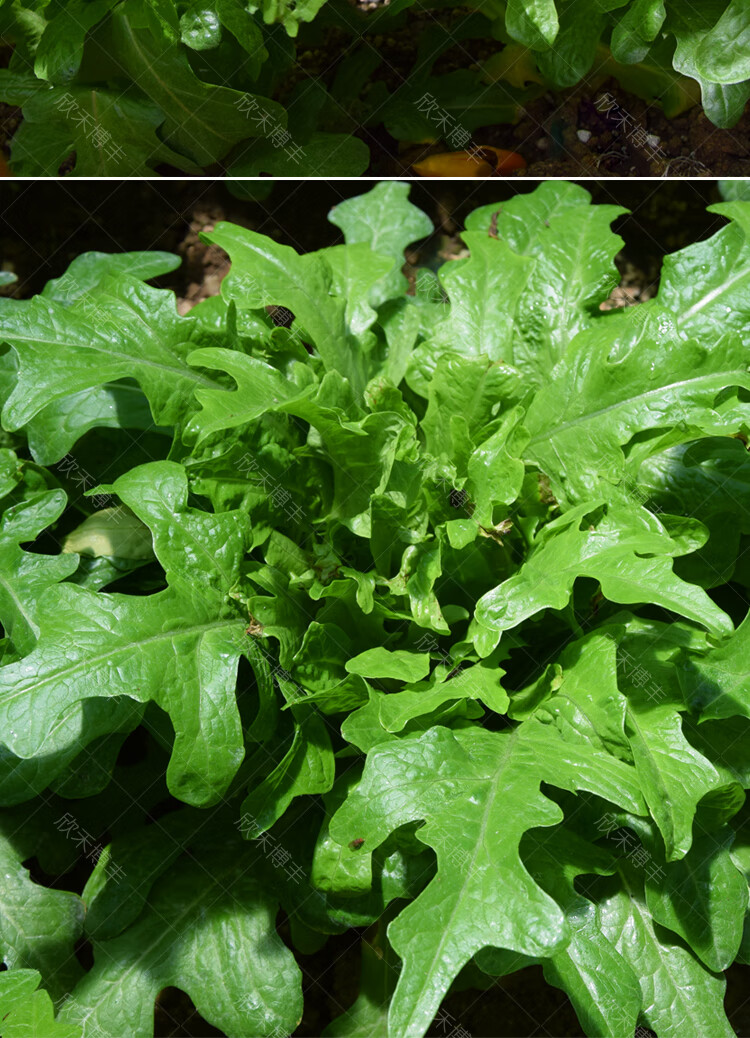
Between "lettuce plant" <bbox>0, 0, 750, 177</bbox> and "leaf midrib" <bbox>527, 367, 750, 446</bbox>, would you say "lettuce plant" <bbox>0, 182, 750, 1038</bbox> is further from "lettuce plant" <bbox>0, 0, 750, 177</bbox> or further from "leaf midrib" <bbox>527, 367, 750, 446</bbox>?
"lettuce plant" <bbox>0, 0, 750, 177</bbox>

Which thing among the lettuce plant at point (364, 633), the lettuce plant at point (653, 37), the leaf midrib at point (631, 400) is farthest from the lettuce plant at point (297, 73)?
the leaf midrib at point (631, 400)

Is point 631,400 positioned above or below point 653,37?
below

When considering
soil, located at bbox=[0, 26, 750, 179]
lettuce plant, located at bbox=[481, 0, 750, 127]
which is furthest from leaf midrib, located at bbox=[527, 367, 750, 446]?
soil, located at bbox=[0, 26, 750, 179]

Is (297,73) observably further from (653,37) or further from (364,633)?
(364,633)

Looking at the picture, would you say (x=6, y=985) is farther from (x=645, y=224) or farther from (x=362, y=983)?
(x=645, y=224)

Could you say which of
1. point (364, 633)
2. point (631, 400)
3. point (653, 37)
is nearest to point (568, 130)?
point (653, 37)

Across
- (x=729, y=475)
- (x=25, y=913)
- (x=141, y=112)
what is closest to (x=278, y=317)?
(x=141, y=112)

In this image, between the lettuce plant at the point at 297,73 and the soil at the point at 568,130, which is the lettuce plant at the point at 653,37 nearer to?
the lettuce plant at the point at 297,73

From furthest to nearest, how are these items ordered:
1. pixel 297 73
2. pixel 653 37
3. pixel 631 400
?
1. pixel 297 73
2. pixel 653 37
3. pixel 631 400

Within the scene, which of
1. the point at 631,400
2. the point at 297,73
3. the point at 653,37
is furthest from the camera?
the point at 297,73
